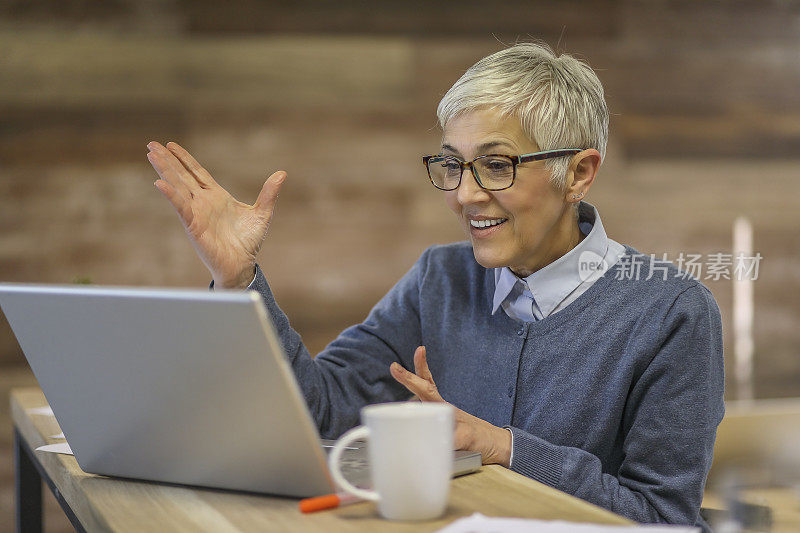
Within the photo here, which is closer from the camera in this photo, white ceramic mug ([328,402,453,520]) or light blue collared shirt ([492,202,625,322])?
white ceramic mug ([328,402,453,520])

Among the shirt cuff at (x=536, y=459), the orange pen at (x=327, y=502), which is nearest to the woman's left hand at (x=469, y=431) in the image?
the shirt cuff at (x=536, y=459)

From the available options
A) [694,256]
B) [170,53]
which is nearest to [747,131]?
[694,256]

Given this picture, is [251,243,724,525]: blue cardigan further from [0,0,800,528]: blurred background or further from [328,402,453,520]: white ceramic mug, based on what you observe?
[0,0,800,528]: blurred background

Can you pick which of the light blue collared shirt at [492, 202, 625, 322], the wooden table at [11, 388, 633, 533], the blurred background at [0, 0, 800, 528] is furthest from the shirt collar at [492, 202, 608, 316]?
the blurred background at [0, 0, 800, 528]

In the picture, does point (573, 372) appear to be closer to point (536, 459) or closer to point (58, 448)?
point (536, 459)

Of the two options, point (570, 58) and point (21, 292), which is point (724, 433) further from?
point (21, 292)

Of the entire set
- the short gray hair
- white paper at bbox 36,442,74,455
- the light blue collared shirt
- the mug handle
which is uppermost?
the short gray hair

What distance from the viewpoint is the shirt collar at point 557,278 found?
4.78ft

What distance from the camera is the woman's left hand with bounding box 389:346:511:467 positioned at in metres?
1.06

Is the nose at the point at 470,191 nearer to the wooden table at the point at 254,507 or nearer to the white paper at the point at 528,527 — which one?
the wooden table at the point at 254,507

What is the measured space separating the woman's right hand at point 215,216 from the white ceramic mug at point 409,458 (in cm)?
49

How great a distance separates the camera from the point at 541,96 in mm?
1423

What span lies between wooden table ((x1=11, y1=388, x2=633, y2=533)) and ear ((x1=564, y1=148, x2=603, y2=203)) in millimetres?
601

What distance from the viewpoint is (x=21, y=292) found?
91cm
